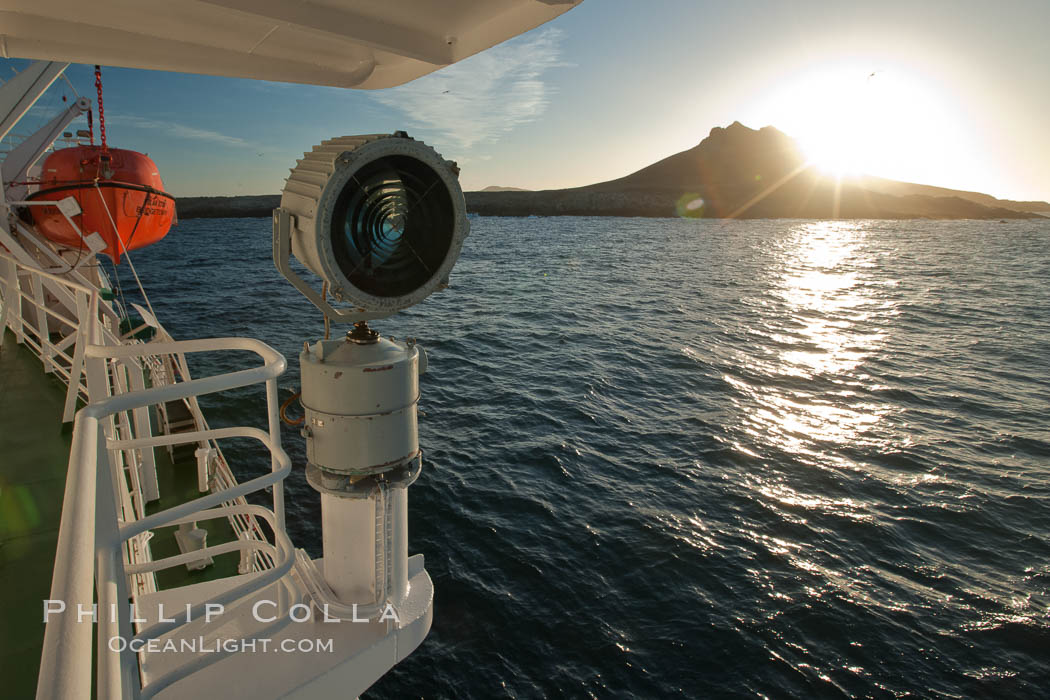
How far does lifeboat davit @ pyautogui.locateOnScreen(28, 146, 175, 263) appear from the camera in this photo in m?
9.87

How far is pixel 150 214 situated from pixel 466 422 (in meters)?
8.96

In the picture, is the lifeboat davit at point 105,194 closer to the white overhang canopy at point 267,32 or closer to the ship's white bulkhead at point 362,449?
the white overhang canopy at point 267,32

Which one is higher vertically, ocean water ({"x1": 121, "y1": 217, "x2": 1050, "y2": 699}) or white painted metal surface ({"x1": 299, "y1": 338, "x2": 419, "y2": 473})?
white painted metal surface ({"x1": 299, "y1": 338, "x2": 419, "y2": 473})

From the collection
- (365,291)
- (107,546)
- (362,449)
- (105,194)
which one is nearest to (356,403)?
(362,449)

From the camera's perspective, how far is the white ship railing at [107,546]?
121 centimetres

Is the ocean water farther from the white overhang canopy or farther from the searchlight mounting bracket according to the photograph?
the white overhang canopy

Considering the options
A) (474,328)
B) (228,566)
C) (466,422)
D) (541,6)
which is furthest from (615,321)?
(541,6)

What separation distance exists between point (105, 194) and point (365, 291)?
10238 mm

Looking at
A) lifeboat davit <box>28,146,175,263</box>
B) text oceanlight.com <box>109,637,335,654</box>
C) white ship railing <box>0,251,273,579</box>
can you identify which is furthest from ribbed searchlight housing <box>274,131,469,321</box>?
lifeboat davit <box>28,146,175,263</box>

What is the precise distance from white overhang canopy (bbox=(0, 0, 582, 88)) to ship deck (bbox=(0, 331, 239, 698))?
424 centimetres

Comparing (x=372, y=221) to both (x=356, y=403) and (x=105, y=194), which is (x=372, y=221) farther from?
(x=105, y=194)

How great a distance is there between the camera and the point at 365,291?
291cm

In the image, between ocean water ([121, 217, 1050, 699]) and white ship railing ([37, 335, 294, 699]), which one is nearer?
white ship railing ([37, 335, 294, 699])

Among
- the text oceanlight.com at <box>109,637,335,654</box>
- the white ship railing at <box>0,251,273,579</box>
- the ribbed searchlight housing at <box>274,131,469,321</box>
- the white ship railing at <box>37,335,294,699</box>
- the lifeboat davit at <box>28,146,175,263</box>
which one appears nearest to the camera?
the white ship railing at <box>37,335,294,699</box>
